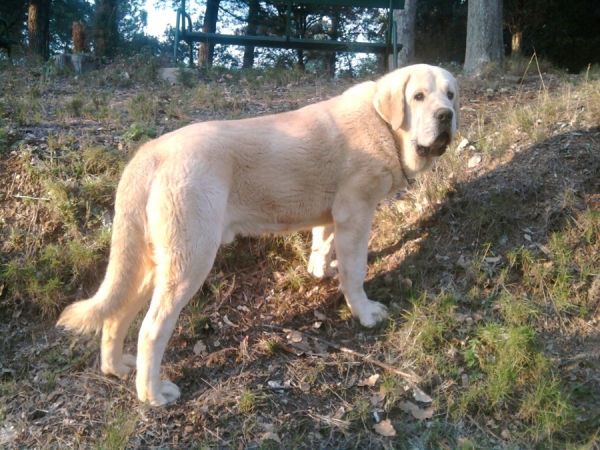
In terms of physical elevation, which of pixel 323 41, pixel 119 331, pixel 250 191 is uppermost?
pixel 323 41

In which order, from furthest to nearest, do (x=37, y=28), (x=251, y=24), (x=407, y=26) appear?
(x=251, y=24)
(x=37, y=28)
(x=407, y=26)

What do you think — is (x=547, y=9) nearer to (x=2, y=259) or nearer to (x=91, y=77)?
(x=91, y=77)

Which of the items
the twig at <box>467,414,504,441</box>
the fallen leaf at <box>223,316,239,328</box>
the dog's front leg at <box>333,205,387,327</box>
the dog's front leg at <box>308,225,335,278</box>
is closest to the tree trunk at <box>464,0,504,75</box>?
the dog's front leg at <box>308,225,335,278</box>

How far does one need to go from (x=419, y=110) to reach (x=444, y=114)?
0.24m

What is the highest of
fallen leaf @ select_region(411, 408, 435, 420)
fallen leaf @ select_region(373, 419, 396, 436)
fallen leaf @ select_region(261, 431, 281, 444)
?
fallen leaf @ select_region(411, 408, 435, 420)

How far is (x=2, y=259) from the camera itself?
4.84m

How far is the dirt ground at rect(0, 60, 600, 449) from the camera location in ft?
11.6

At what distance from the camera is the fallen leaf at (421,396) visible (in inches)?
145

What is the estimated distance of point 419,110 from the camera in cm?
411

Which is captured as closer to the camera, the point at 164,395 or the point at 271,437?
the point at 271,437

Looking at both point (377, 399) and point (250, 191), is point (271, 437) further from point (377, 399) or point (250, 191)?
point (250, 191)

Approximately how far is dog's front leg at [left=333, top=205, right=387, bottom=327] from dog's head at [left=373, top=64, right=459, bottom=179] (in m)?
0.60

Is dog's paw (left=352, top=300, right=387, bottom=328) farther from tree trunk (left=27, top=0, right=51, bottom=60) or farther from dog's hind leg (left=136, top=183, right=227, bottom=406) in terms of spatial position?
tree trunk (left=27, top=0, right=51, bottom=60)

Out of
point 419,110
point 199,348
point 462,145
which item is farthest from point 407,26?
point 199,348
